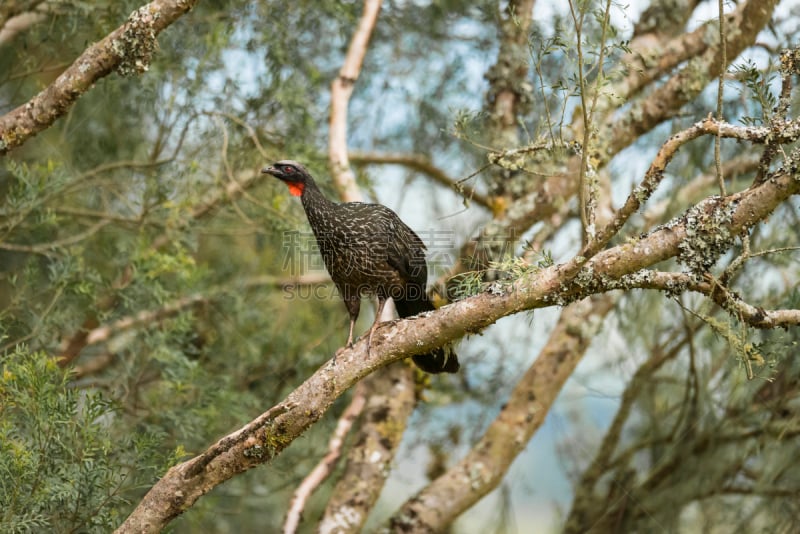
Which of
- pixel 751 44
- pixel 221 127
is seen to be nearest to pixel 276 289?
pixel 221 127

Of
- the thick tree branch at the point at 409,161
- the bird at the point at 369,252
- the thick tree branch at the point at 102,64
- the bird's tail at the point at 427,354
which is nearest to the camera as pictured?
the thick tree branch at the point at 102,64

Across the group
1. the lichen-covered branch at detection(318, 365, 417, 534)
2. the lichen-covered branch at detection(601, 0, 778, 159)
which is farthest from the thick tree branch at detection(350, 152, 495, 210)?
the lichen-covered branch at detection(318, 365, 417, 534)

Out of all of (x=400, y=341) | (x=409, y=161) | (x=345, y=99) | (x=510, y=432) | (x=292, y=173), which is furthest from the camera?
(x=409, y=161)

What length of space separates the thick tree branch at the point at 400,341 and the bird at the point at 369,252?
832 mm

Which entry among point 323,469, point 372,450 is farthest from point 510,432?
point 323,469

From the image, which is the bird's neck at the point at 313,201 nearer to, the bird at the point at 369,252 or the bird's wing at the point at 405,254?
the bird at the point at 369,252

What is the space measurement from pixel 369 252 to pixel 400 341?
1057 millimetres

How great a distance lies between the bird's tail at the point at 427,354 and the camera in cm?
396

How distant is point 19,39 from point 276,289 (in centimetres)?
246

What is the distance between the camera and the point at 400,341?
3162mm

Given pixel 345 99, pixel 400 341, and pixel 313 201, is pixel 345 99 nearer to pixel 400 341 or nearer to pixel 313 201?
pixel 313 201

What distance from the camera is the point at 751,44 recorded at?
17.1ft

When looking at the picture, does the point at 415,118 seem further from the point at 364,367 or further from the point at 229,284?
the point at 364,367

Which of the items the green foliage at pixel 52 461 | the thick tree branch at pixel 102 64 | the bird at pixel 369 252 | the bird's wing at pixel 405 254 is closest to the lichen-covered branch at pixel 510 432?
the bird at pixel 369 252
